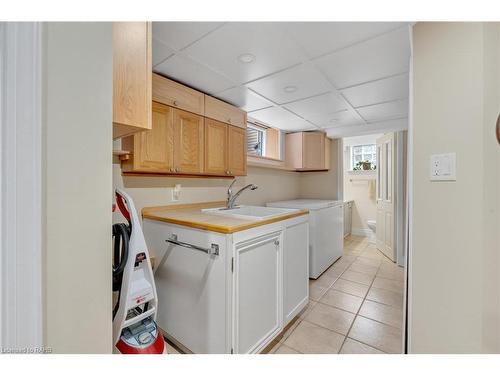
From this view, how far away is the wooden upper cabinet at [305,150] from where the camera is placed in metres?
3.44

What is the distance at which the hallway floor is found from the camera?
1.59 meters

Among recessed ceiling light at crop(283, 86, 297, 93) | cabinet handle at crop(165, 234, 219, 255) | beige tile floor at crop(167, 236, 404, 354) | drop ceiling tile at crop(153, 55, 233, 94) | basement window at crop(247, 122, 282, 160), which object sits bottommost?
beige tile floor at crop(167, 236, 404, 354)

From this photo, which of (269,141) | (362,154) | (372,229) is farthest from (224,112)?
(362,154)

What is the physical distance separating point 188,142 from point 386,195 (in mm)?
3251

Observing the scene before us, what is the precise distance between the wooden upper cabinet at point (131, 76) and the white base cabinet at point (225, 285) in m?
0.73

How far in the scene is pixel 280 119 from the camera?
113 inches

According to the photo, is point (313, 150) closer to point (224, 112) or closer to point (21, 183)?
point (224, 112)

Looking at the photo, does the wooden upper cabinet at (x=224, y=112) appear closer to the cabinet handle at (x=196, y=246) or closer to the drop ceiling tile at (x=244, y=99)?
the drop ceiling tile at (x=244, y=99)

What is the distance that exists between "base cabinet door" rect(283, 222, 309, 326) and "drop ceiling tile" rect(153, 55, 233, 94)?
4.41 feet

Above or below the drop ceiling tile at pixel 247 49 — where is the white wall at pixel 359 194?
below

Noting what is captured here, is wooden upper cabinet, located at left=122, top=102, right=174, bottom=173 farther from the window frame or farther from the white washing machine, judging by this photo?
the window frame

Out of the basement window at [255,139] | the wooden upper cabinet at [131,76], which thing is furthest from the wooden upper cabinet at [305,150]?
the wooden upper cabinet at [131,76]

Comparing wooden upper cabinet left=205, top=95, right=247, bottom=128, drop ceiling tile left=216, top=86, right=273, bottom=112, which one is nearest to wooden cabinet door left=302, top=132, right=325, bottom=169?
drop ceiling tile left=216, top=86, right=273, bottom=112
